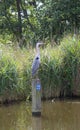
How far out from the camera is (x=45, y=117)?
31.8ft

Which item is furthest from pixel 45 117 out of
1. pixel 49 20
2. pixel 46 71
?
pixel 49 20

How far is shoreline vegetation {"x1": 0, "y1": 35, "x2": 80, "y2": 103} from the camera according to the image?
11.8 metres

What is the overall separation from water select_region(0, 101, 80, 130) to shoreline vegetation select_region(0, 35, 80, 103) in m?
0.59

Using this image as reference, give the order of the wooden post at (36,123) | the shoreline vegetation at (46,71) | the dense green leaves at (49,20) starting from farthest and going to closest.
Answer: the dense green leaves at (49,20) < the shoreline vegetation at (46,71) < the wooden post at (36,123)

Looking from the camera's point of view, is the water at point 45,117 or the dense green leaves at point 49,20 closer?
the water at point 45,117

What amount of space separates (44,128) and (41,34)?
1359 centimetres

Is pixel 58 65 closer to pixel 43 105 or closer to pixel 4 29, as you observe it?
pixel 43 105

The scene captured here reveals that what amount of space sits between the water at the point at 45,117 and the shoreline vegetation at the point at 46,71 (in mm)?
585

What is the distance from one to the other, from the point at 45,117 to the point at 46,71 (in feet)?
9.42

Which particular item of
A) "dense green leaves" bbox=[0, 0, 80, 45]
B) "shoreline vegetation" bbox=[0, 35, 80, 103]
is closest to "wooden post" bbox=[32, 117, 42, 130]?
"shoreline vegetation" bbox=[0, 35, 80, 103]

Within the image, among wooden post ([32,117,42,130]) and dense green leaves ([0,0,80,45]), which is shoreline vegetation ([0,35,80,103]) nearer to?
wooden post ([32,117,42,130])

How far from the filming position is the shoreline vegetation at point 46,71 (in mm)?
11750

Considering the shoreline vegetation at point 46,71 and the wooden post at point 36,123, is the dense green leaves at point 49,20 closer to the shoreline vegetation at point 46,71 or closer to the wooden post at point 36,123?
the shoreline vegetation at point 46,71

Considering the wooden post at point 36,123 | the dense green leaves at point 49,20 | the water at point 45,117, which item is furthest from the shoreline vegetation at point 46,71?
the dense green leaves at point 49,20
